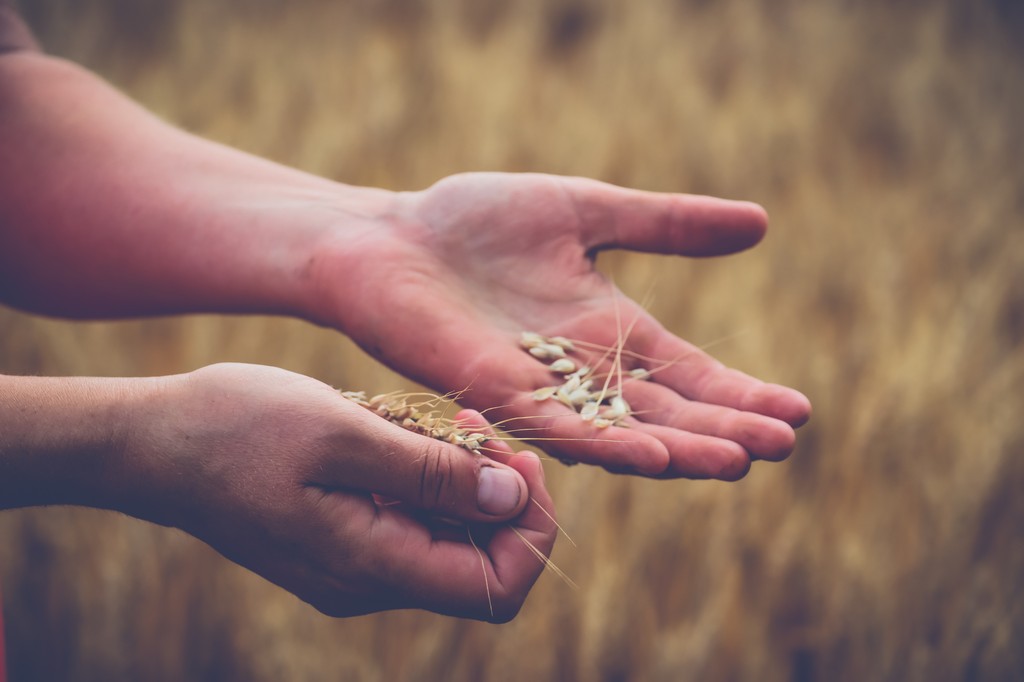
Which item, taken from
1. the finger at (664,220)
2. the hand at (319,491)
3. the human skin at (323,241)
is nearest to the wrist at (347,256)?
the human skin at (323,241)

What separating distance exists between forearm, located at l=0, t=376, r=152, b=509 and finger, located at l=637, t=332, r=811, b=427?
0.72 meters

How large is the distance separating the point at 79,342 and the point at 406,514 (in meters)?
1.17

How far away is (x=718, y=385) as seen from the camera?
46.5 inches

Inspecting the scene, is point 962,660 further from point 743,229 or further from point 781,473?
point 743,229

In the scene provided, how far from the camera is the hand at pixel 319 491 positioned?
2.71 ft

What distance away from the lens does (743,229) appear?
49.9 inches

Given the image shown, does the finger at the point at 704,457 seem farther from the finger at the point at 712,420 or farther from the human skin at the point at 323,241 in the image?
the human skin at the point at 323,241

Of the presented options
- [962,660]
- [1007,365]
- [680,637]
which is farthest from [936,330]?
[680,637]

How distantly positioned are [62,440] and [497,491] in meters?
0.41

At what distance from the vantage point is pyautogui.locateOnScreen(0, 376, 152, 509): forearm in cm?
78

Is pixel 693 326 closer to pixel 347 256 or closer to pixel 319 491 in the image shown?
pixel 347 256

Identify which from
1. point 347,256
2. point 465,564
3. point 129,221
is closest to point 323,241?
point 347,256

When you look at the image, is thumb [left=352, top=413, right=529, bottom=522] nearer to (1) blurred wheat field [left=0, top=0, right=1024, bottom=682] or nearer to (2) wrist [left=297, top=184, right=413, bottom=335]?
(2) wrist [left=297, top=184, right=413, bottom=335]

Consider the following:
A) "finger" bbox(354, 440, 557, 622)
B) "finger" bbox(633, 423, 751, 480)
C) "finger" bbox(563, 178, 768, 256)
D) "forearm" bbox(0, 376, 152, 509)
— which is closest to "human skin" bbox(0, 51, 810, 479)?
"finger" bbox(563, 178, 768, 256)
